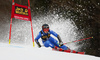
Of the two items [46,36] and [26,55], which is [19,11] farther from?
[26,55]

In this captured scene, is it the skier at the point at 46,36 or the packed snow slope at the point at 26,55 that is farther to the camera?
the skier at the point at 46,36

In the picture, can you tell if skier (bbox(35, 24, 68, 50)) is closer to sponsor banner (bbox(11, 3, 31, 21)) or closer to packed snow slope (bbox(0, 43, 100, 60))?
sponsor banner (bbox(11, 3, 31, 21))

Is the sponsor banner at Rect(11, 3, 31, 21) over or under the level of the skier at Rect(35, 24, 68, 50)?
over

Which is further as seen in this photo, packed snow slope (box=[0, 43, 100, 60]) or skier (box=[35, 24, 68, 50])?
skier (box=[35, 24, 68, 50])

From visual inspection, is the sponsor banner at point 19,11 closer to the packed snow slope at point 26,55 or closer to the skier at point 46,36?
the skier at point 46,36

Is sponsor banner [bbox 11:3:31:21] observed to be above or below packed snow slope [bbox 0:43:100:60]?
above

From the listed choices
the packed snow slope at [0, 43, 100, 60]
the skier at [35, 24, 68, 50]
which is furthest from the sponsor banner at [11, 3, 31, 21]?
the packed snow slope at [0, 43, 100, 60]

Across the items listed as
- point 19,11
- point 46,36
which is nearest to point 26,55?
point 19,11

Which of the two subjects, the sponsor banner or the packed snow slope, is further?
the sponsor banner

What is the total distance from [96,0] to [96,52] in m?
2.82

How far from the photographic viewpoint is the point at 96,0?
23.7ft

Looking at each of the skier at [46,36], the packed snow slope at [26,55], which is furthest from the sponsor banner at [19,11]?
the packed snow slope at [26,55]

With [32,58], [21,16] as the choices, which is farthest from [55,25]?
[32,58]

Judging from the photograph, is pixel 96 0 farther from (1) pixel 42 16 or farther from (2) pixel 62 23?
(1) pixel 42 16
